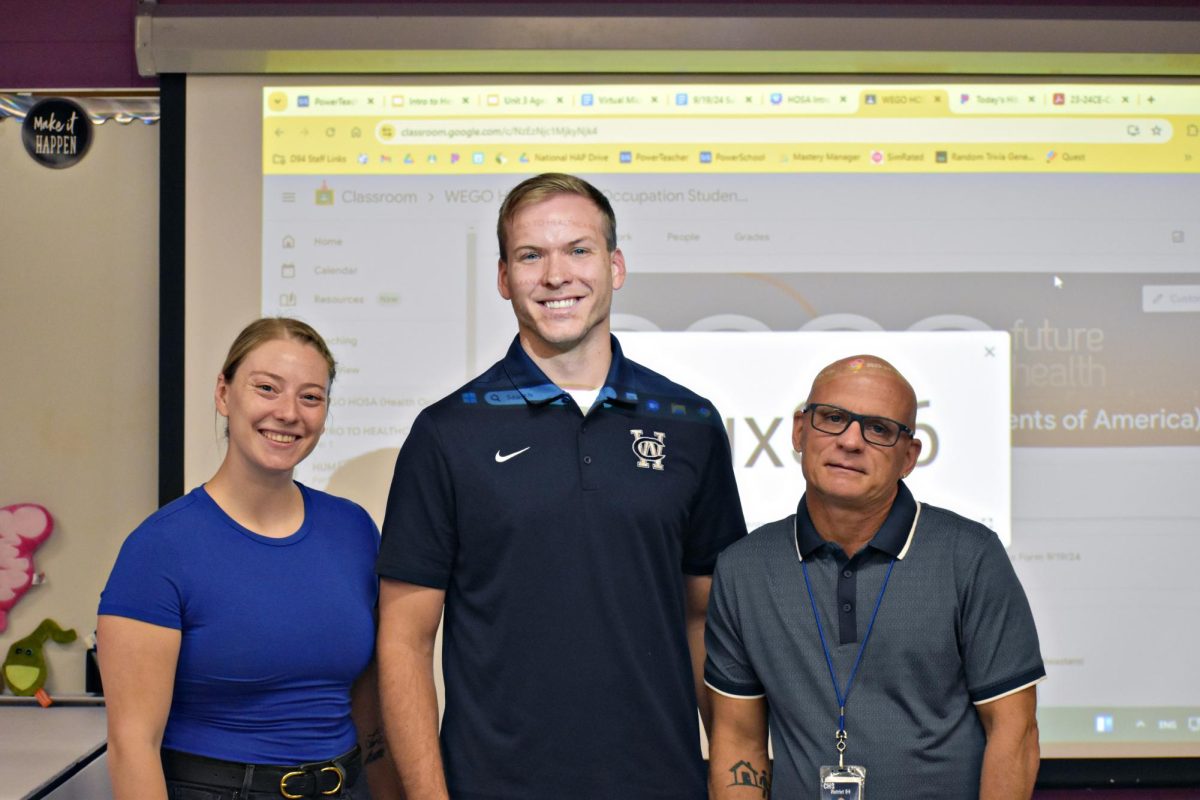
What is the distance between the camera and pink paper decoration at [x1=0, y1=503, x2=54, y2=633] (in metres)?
2.61

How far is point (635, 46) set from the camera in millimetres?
2463

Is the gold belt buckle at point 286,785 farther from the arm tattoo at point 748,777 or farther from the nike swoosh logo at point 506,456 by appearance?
the arm tattoo at point 748,777

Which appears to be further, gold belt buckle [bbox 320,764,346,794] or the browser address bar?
the browser address bar

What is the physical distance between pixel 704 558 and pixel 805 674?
0.90 ft

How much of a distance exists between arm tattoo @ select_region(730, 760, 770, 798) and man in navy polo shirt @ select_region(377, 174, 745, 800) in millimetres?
61

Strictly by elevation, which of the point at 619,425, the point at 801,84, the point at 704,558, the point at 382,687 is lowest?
the point at 382,687

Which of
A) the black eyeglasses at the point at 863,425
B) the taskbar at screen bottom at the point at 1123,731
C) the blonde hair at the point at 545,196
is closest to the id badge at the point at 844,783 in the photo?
the black eyeglasses at the point at 863,425

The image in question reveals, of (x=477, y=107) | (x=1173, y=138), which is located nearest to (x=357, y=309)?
(x=477, y=107)

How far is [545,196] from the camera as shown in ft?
5.44

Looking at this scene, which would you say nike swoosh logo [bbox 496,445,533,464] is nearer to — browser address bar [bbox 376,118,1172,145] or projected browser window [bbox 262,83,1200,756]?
projected browser window [bbox 262,83,1200,756]

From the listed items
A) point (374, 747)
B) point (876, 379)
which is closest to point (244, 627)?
point (374, 747)

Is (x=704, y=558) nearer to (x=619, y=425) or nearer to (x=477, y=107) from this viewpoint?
(x=619, y=425)

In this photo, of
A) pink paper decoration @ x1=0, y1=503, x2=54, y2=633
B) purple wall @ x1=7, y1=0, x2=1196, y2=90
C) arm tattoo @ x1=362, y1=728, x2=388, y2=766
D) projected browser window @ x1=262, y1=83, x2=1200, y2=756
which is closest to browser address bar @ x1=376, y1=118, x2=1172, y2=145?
projected browser window @ x1=262, y1=83, x2=1200, y2=756

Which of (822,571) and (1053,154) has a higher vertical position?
(1053,154)
